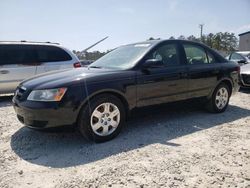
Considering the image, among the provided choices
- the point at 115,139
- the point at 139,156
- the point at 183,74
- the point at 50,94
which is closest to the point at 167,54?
the point at 183,74

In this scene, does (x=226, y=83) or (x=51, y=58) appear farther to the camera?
(x=51, y=58)

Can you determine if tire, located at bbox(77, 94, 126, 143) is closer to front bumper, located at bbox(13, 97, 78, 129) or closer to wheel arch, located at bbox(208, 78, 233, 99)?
front bumper, located at bbox(13, 97, 78, 129)

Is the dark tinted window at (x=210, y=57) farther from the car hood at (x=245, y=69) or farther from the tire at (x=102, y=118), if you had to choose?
the car hood at (x=245, y=69)

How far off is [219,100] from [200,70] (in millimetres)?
932

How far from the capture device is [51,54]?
833cm

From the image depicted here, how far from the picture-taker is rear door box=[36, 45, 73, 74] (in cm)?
814

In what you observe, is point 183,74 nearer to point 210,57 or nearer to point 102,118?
point 210,57

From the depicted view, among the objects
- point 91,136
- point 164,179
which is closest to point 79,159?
point 91,136

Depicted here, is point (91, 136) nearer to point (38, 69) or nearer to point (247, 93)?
point (38, 69)

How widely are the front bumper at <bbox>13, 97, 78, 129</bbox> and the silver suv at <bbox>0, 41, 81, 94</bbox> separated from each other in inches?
160

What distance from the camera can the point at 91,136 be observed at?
415 cm

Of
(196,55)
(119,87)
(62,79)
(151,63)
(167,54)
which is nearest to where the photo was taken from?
(62,79)

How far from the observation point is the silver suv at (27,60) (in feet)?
25.2

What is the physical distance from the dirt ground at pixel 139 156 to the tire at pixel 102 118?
14cm
